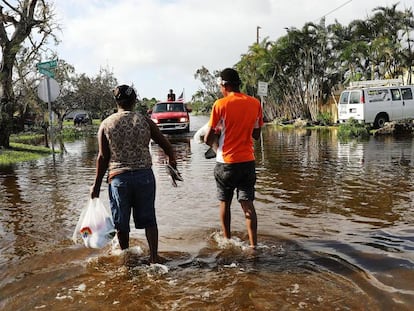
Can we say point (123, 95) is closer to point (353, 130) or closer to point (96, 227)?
point (96, 227)

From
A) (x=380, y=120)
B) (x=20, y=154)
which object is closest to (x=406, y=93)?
(x=380, y=120)

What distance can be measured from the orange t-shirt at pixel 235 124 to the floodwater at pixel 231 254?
1004 millimetres

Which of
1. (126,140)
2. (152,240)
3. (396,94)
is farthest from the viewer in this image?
(396,94)

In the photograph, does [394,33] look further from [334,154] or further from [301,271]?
[301,271]

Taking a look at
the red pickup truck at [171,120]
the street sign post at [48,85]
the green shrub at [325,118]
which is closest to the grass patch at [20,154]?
the street sign post at [48,85]

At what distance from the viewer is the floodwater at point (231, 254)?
352cm

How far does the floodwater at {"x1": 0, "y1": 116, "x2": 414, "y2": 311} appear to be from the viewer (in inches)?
138

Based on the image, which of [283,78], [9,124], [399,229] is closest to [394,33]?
[283,78]

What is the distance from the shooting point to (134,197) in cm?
419

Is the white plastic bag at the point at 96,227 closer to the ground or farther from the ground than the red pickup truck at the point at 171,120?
closer to the ground

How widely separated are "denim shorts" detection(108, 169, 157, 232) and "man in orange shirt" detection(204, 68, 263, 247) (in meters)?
0.79

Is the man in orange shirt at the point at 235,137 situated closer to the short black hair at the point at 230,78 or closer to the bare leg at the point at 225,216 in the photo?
the short black hair at the point at 230,78

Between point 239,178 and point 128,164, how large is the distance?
1.14 m

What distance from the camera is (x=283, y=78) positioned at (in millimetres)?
37625
